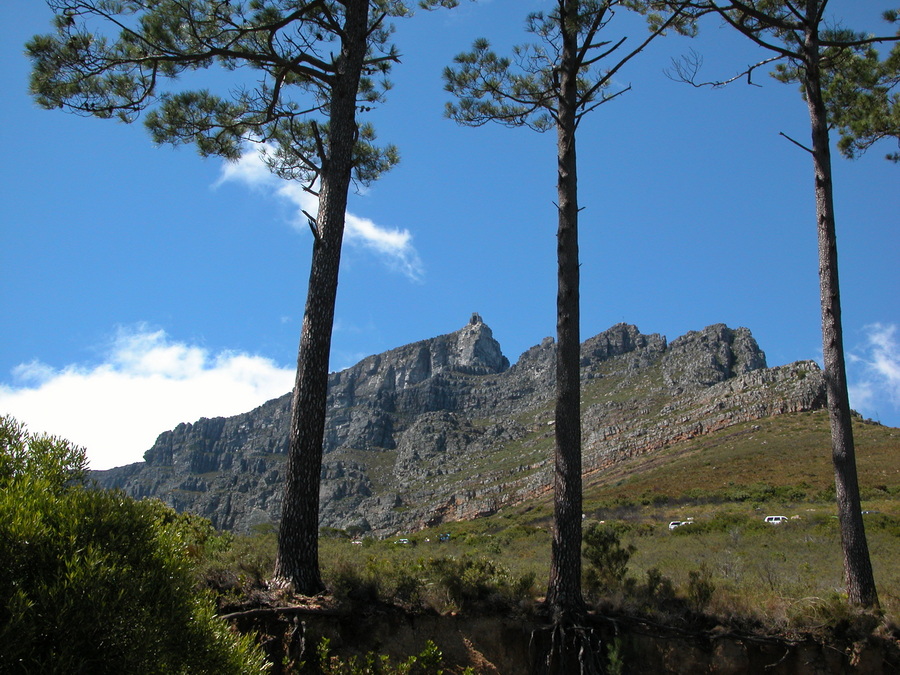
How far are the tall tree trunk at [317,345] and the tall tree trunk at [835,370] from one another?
539 centimetres

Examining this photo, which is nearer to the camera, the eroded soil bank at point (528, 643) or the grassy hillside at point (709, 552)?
the eroded soil bank at point (528, 643)

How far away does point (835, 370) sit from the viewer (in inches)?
298

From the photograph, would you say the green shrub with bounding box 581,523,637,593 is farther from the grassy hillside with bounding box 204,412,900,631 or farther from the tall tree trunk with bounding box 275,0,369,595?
the tall tree trunk with bounding box 275,0,369,595

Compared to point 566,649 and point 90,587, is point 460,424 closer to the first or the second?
point 566,649

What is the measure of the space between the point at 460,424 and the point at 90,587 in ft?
389

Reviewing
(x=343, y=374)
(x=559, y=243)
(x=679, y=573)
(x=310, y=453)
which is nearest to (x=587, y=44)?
(x=559, y=243)

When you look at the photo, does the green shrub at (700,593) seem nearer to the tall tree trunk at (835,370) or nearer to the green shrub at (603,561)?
the green shrub at (603,561)

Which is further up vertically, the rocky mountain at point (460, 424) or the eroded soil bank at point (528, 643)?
the rocky mountain at point (460, 424)

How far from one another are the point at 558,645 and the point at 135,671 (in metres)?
3.71

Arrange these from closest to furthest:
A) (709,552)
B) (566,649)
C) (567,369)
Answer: (566,649) < (567,369) < (709,552)

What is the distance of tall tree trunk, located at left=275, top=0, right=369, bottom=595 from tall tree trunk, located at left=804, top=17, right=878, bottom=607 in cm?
539

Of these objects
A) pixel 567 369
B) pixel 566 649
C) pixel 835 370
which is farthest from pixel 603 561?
pixel 835 370

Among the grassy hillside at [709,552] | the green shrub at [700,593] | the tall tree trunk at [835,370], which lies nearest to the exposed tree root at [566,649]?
the grassy hillside at [709,552]

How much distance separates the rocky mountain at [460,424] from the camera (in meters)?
66.6
